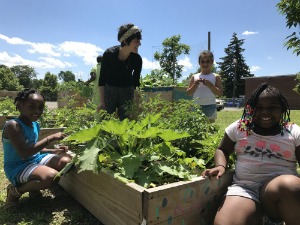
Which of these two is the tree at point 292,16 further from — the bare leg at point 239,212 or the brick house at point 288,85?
the brick house at point 288,85

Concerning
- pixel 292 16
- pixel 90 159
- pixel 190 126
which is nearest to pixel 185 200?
pixel 90 159

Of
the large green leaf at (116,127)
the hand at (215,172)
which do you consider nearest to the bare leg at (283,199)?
the hand at (215,172)

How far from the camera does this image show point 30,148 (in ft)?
7.85

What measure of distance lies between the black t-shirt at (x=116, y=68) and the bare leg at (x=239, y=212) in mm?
1992

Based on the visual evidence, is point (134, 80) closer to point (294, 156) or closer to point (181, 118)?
point (181, 118)

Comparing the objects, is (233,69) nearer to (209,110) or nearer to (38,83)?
(38,83)

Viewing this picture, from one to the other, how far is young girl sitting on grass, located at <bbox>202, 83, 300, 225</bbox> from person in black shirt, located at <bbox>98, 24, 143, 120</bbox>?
154 centimetres

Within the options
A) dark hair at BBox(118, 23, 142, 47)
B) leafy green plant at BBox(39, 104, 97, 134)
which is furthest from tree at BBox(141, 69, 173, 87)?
dark hair at BBox(118, 23, 142, 47)

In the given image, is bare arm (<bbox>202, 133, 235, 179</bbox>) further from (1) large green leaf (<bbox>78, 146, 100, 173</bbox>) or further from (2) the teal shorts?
(2) the teal shorts

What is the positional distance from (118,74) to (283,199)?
7.36ft

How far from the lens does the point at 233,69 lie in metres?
58.1

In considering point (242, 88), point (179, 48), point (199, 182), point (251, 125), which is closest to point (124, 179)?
point (199, 182)

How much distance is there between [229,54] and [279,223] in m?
63.3

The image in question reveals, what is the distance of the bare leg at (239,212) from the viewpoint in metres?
1.65
